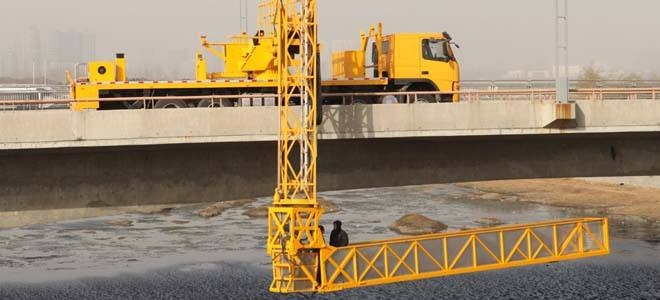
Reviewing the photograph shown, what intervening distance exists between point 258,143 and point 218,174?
182cm

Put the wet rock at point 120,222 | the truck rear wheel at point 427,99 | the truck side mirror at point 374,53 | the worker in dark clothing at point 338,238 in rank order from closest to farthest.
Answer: the worker in dark clothing at point 338,238 → the truck rear wheel at point 427,99 → the truck side mirror at point 374,53 → the wet rock at point 120,222

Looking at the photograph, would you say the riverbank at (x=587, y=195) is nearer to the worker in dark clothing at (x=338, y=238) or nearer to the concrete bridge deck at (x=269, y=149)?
the concrete bridge deck at (x=269, y=149)

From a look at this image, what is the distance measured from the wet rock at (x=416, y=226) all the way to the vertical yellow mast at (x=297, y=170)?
104 ft

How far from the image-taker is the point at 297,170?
3161 cm

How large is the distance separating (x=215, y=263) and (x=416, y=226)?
57.3 feet

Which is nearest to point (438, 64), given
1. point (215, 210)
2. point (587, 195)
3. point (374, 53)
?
point (374, 53)

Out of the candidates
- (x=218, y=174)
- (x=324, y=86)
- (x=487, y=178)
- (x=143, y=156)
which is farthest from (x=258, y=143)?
(x=487, y=178)

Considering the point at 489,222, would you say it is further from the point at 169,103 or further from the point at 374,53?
the point at 169,103

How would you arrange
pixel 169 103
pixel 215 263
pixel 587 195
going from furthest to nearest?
pixel 587 195, pixel 215 263, pixel 169 103

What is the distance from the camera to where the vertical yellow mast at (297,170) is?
1159 inches

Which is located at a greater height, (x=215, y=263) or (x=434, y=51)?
(x=434, y=51)

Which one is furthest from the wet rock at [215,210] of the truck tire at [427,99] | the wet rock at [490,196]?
the truck tire at [427,99]

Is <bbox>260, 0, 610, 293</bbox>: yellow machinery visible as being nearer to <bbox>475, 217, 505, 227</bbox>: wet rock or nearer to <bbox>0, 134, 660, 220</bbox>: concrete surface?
<bbox>0, 134, 660, 220</bbox>: concrete surface

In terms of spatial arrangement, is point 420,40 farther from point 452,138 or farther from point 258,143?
point 258,143
